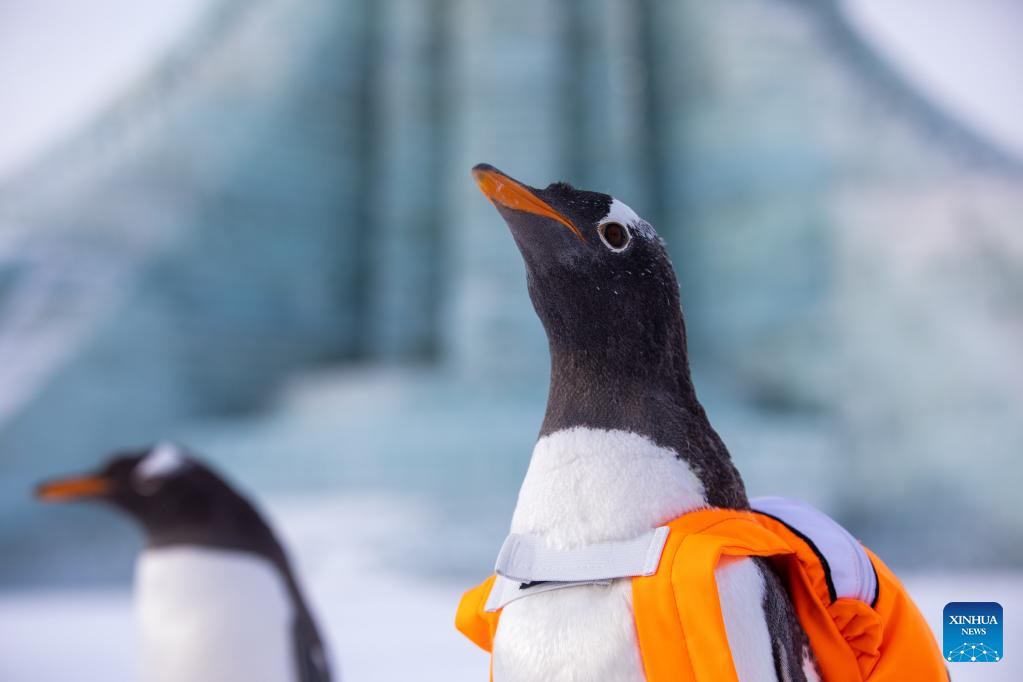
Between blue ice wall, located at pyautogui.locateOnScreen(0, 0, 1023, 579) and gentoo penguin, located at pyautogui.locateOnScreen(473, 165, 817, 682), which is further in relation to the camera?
blue ice wall, located at pyautogui.locateOnScreen(0, 0, 1023, 579)

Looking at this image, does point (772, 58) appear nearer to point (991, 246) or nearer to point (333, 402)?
point (991, 246)

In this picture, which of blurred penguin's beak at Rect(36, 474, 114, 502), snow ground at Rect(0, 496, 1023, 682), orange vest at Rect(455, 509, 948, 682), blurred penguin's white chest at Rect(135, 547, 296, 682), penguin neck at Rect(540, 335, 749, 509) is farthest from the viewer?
snow ground at Rect(0, 496, 1023, 682)

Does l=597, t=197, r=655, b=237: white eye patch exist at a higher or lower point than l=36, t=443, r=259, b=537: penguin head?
higher

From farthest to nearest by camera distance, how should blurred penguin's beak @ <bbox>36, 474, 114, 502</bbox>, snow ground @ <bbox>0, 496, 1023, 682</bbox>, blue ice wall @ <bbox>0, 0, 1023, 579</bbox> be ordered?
blue ice wall @ <bbox>0, 0, 1023, 579</bbox>, snow ground @ <bbox>0, 496, 1023, 682</bbox>, blurred penguin's beak @ <bbox>36, 474, 114, 502</bbox>

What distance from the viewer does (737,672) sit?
1.87ft

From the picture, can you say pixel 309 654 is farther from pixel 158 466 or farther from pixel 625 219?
pixel 625 219

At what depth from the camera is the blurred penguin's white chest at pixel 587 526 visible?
2.01 ft

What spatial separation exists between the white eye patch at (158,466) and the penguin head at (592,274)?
95 centimetres

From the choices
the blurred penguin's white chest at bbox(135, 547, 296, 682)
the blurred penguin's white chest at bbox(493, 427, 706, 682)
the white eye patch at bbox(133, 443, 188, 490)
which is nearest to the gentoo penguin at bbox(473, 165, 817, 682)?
the blurred penguin's white chest at bbox(493, 427, 706, 682)

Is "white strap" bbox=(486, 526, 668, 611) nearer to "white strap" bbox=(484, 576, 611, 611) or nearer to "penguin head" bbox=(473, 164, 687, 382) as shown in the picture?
"white strap" bbox=(484, 576, 611, 611)

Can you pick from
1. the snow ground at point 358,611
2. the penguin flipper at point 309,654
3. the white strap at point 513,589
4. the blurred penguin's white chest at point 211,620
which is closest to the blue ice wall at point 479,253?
the snow ground at point 358,611

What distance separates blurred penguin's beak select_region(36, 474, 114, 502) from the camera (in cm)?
147

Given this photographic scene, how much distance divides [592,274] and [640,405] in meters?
0.11

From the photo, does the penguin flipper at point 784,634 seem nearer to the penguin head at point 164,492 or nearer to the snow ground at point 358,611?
the snow ground at point 358,611
